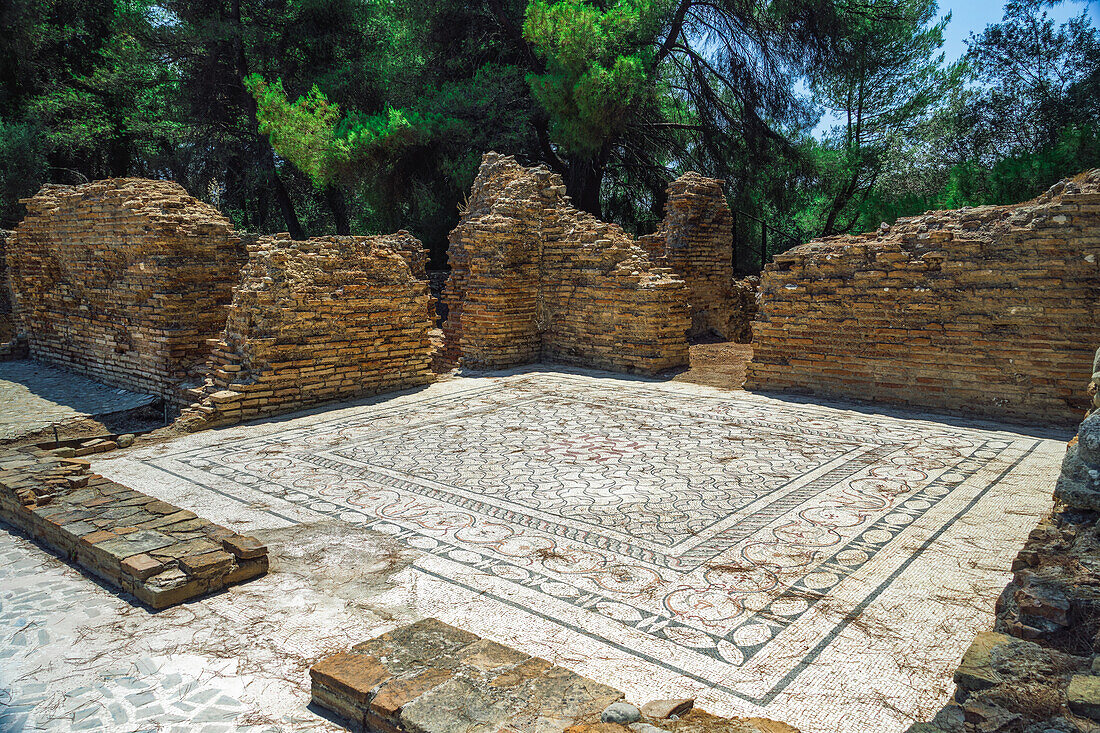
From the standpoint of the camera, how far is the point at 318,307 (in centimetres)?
684

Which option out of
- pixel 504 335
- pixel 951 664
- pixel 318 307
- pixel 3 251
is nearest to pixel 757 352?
pixel 504 335

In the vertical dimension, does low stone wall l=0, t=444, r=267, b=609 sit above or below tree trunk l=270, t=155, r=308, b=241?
below

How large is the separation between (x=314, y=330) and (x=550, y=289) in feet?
11.1

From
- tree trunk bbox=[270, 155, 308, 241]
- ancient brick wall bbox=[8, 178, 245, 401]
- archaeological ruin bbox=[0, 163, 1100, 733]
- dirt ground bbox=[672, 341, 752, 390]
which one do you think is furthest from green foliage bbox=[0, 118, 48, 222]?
dirt ground bbox=[672, 341, 752, 390]

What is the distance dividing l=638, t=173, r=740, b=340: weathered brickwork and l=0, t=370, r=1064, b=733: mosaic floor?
451cm

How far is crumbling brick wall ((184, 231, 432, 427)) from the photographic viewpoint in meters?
Result: 6.47

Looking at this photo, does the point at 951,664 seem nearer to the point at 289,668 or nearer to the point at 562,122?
the point at 289,668

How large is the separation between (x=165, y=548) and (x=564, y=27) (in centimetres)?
1196

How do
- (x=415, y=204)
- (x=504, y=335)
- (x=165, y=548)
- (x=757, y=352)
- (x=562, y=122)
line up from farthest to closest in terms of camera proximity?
1. (x=415, y=204)
2. (x=562, y=122)
3. (x=504, y=335)
4. (x=757, y=352)
5. (x=165, y=548)

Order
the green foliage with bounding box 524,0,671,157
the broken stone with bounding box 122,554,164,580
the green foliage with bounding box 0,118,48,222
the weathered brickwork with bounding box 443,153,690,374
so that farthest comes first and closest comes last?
the green foliage with bounding box 0,118,48,222 → the green foliage with bounding box 524,0,671,157 → the weathered brickwork with bounding box 443,153,690,374 → the broken stone with bounding box 122,554,164,580

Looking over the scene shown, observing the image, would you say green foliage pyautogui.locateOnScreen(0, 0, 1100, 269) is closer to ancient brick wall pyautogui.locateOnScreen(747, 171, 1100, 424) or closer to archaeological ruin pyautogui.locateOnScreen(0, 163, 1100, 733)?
archaeological ruin pyautogui.locateOnScreen(0, 163, 1100, 733)

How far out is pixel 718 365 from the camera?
8.73 meters

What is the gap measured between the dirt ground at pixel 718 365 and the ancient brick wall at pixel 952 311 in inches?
25.2

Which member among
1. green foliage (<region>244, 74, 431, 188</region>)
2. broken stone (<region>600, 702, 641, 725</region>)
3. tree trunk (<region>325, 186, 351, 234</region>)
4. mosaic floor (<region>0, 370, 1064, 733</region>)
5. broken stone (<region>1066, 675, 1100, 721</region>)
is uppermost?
green foliage (<region>244, 74, 431, 188</region>)
